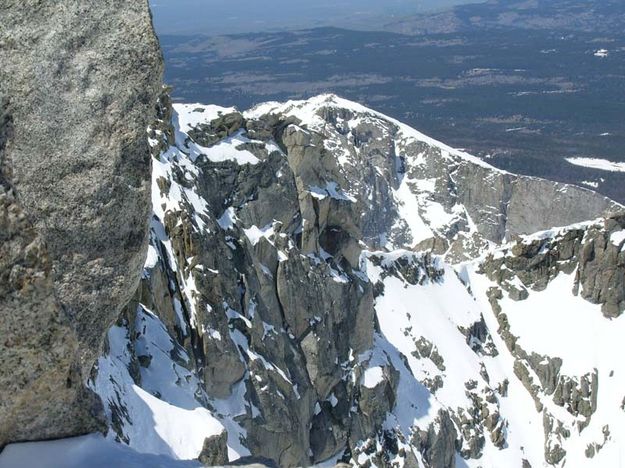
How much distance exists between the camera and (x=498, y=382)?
281 ft

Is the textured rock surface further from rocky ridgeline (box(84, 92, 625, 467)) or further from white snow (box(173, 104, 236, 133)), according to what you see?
white snow (box(173, 104, 236, 133))

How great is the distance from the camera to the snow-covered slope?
1483 inches

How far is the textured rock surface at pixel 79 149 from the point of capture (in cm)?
907

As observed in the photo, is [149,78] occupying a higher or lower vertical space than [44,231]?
higher

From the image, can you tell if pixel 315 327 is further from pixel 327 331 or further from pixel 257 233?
pixel 257 233

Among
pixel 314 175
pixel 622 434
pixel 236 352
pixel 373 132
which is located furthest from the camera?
pixel 373 132

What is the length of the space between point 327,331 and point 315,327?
2.17 meters

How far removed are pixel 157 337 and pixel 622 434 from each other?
5533cm

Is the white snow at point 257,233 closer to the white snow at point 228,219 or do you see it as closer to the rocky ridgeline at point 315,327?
the rocky ridgeline at point 315,327

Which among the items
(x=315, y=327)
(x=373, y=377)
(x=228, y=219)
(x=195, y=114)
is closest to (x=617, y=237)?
(x=373, y=377)

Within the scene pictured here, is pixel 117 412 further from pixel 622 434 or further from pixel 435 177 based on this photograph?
pixel 435 177

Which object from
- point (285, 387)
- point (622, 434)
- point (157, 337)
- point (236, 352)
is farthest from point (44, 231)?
point (622, 434)

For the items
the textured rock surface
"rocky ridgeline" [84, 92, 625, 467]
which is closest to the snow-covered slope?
"rocky ridgeline" [84, 92, 625, 467]

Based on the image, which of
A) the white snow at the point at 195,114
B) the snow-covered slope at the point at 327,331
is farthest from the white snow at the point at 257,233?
the white snow at the point at 195,114
